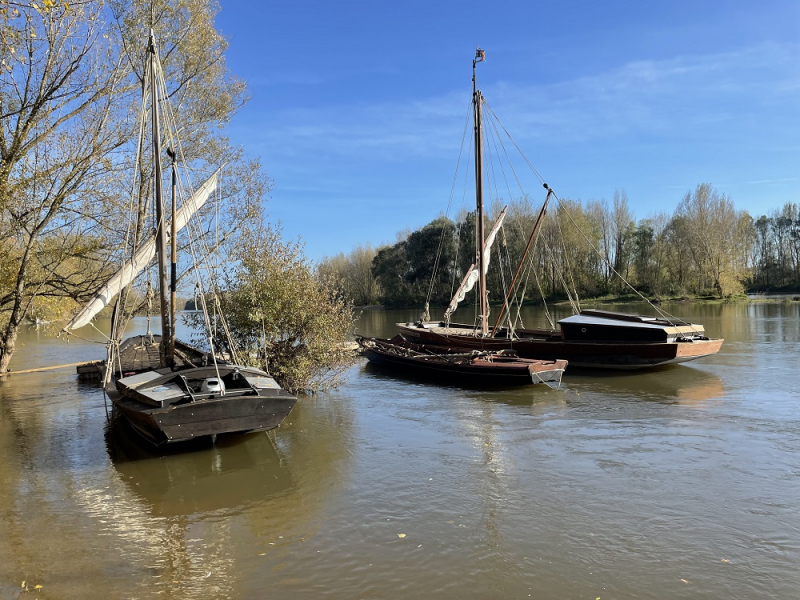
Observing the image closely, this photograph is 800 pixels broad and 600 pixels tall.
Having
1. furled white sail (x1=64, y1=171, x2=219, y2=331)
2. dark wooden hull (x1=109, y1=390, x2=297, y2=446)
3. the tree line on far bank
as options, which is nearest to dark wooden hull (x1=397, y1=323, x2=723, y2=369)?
furled white sail (x1=64, y1=171, x2=219, y2=331)

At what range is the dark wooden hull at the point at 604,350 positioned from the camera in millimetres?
19775

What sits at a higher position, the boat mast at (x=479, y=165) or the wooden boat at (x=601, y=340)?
the boat mast at (x=479, y=165)

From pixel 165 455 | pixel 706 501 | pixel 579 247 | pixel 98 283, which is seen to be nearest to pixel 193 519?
pixel 165 455

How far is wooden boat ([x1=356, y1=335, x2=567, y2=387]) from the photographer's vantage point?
55.9ft

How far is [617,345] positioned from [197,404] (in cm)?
1563

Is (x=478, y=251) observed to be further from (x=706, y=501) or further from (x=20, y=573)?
(x=20, y=573)

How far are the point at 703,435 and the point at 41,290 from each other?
1896 centimetres

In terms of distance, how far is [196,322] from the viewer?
16.2 meters

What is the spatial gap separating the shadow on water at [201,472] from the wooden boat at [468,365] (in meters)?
8.03

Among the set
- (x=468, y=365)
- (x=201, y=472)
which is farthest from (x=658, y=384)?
(x=201, y=472)

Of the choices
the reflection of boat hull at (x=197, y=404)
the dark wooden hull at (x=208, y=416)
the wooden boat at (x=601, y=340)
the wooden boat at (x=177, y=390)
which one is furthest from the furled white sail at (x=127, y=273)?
the wooden boat at (x=601, y=340)

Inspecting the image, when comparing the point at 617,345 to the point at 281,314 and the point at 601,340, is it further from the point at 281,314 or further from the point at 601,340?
the point at 281,314

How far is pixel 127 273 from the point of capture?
12602 millimetres

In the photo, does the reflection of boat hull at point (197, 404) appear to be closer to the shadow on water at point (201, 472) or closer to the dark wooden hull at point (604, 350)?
the shadow on water at point (201, 472)
